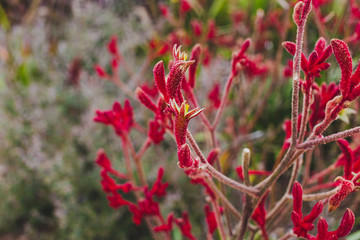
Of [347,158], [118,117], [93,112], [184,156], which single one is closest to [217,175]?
[184,156]

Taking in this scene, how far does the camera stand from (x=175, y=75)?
11.7 inches

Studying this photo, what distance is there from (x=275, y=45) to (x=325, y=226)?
116cm

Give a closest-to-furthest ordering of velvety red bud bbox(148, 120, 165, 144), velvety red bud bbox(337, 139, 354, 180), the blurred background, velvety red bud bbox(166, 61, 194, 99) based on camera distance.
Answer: velvety red bud bbox(166, 61, 194, 99)
velvety red bud bbox(337, 139, 354, 180)
velvety red bud bbox(148, 120, 165, 144)
the blurred background

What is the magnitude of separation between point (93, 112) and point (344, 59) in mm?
1093

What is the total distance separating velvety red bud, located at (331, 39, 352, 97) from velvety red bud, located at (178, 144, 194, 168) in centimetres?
16

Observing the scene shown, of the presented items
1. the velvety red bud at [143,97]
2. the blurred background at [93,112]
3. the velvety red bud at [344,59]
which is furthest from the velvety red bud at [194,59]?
the blurred background at [93,112]

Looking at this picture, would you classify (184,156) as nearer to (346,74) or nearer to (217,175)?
(217,175)

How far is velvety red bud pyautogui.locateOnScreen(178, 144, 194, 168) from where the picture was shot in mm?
312

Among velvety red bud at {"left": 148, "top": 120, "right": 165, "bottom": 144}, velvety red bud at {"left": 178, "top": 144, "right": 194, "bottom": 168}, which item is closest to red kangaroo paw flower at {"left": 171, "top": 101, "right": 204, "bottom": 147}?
velvety red bud at {"left": 178, "top": 144, "right": 194, "bottom": 168}

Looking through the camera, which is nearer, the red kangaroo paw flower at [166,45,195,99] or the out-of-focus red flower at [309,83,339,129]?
the red kangaroo paw flower at [166,45,195,99]

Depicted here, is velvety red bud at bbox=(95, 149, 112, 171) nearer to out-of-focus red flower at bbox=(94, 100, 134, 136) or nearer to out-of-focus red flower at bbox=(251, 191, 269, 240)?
out-of-focus red flower at bbox=(94, 100, 134, 136)

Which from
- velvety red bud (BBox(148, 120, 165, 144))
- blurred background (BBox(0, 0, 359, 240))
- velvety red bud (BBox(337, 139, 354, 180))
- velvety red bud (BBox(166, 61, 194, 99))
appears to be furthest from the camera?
blurred background (BBox(0, 0, 359, 240))

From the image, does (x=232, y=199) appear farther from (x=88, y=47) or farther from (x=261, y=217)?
(x=88, y=47)

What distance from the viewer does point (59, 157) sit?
125cm
